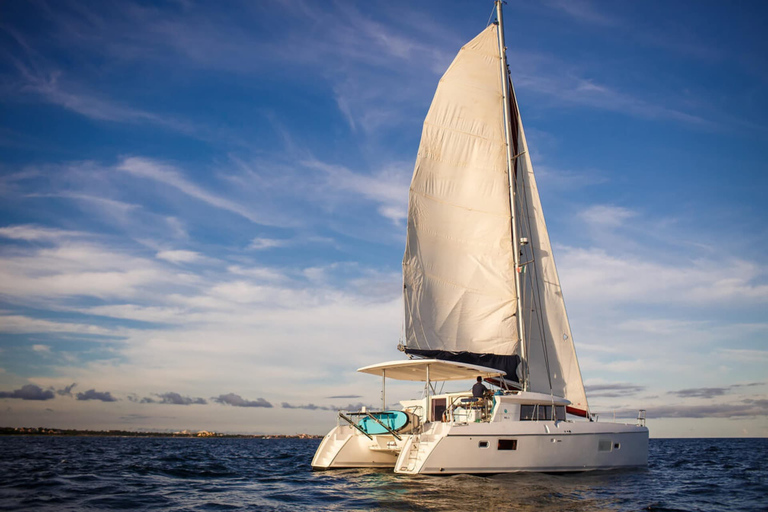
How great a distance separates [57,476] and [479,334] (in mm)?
14529

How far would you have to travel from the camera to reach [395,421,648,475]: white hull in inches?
610

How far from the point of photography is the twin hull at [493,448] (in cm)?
1558

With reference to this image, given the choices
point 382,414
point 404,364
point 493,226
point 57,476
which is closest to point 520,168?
point 493,226

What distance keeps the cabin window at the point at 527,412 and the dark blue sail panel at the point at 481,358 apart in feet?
6.67

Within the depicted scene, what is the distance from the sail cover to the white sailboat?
0.12 ft

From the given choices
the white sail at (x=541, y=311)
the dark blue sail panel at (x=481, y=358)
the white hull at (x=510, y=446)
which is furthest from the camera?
the white sail at (x=541, y=311)

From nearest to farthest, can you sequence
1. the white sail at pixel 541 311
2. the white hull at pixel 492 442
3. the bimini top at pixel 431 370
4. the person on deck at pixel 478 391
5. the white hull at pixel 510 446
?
the white hull at pixel 510 446
the white hull at pixel 492 442
the person on deck at pixel 478 391
the bimini top at pixel 431 370
the white sail at pixel 541 311

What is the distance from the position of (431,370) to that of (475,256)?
449 cm

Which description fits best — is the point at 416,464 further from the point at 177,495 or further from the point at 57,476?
the point at 57,476

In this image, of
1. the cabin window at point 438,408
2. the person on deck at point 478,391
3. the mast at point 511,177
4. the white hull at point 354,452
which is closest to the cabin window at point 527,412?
the person on deck at point 478,391

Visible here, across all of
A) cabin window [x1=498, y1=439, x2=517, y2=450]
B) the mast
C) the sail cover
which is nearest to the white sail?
the mast

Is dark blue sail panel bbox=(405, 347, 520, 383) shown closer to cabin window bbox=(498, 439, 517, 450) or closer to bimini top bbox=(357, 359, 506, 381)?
bimini top bbox=(357, 359, 506, 381)

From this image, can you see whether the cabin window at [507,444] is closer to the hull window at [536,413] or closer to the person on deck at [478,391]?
the hull window at [536,413]

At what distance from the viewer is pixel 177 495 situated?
1417 cm
